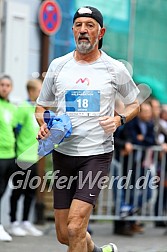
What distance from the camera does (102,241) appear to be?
368 inches

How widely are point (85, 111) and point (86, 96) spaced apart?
0.13m

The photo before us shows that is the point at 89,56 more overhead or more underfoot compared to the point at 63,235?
more overhead

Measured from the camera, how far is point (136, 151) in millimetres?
10367

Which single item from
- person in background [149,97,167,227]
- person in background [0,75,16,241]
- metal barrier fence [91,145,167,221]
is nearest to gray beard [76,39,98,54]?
person in background [0,75,16,241]

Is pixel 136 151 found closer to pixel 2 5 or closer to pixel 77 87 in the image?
pixel 2 5

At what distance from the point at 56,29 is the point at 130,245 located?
423 cm

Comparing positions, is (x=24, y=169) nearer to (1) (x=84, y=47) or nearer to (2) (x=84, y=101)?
(2) (x=84, y=101)

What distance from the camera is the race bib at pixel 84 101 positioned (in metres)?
6.32

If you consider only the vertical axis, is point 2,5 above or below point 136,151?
above

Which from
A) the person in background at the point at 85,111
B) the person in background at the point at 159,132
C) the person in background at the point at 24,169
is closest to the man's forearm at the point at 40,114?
the person in background at the point at 85,111

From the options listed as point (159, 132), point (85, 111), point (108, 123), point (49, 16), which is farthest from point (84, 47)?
point (49, 16)

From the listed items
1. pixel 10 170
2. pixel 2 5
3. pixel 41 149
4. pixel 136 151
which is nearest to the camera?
pixel 41 149

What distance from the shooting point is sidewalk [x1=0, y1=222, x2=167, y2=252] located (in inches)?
333

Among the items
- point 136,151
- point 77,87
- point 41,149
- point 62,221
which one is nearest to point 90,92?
point 77,87
